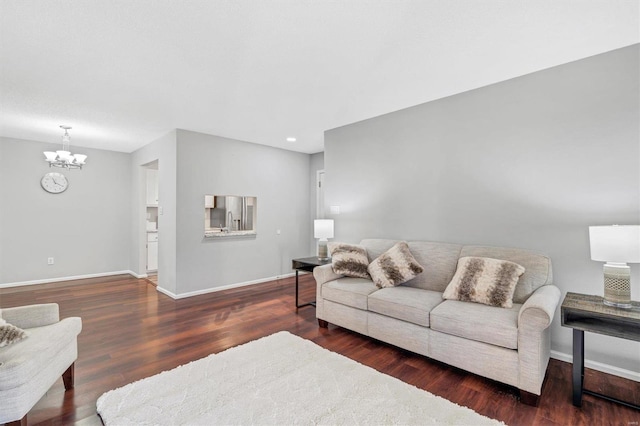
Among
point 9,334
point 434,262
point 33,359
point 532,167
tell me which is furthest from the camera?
point 434,262

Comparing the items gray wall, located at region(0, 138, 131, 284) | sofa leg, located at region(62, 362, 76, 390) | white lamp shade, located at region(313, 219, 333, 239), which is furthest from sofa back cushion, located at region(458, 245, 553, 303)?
gray wall, located at region(0, 138, 131, 284)

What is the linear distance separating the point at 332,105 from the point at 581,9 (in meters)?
2.24

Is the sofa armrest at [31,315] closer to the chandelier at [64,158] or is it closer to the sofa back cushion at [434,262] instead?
the chandelier at [64,158]

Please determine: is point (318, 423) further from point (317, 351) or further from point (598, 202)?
point (598, 202)

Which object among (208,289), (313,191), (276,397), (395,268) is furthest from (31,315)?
(313,191)

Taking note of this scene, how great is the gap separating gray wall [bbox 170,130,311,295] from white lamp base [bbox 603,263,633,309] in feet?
15.1

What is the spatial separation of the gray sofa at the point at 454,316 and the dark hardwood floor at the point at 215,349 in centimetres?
15

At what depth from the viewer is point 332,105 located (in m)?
3.51

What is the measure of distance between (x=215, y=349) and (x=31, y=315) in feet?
4.57

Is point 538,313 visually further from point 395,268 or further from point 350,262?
point 350,262

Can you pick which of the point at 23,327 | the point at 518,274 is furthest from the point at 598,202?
the point at 23,327

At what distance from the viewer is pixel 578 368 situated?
1.96 metres

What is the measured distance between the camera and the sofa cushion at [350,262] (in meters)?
3.37

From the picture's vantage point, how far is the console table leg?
195 centimetres
